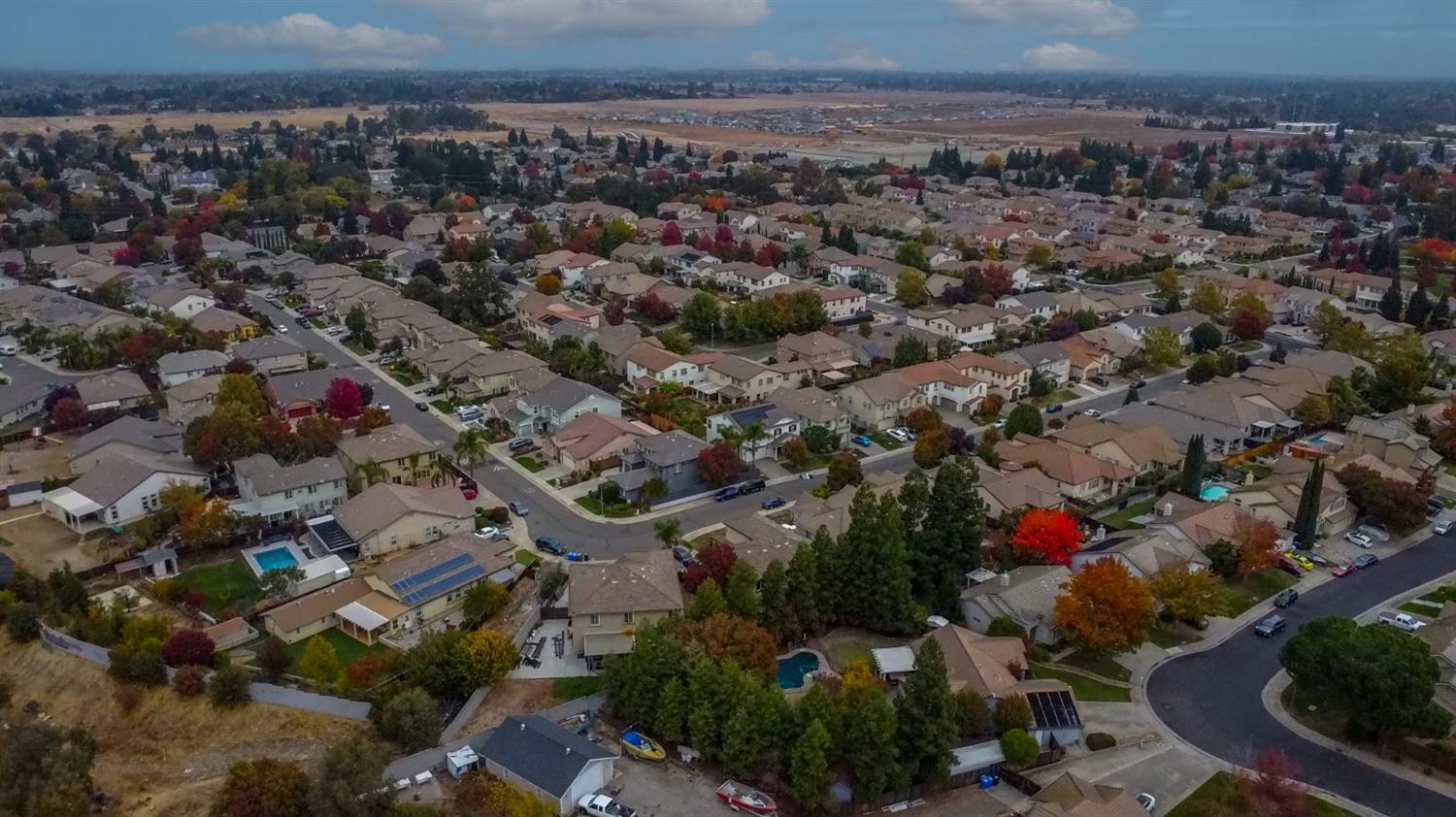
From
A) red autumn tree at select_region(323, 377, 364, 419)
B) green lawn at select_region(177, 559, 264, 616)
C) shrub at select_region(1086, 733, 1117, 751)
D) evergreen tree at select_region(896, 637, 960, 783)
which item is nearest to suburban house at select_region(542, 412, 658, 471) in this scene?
red autumn tree at select_region(323, 377, 364, 419)

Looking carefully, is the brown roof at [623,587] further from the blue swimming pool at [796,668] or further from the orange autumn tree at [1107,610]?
the orange autumn tree at [1107,610]

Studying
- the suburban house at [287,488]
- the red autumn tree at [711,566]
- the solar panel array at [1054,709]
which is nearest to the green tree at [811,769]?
the solar panel array at [1054,709]

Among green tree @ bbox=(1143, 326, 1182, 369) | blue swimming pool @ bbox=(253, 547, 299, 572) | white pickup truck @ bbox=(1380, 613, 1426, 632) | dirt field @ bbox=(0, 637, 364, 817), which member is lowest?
dirt field @ bbox=(0, 637, 364, 817)

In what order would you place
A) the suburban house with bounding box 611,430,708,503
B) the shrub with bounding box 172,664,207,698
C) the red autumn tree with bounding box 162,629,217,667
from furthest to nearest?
A: the suburban house with bounding box 611,430,708,503 < the red autumn tree with bounding box 162,629,217,667 < the shrub with bounding box 172,664,207,698

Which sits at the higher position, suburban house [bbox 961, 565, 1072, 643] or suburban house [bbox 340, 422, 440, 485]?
suburban house [bbox 340, 422, 440, 485]

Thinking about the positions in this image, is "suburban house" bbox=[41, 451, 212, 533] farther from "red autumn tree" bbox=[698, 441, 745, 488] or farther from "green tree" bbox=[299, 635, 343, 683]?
"red autumn tree" bbox=[698, 441, 745, 488]

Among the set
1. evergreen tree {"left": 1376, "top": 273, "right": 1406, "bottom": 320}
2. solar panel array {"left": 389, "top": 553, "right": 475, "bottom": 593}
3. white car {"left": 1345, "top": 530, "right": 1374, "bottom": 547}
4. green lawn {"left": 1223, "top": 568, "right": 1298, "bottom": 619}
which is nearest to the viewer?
solar panel array {"left": 389, "top": 553, "right": 475, "bottom": 593}

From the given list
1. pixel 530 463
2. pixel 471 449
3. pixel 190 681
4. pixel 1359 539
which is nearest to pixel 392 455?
pixel 471 449

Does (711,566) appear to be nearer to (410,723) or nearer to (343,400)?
(410,723)
